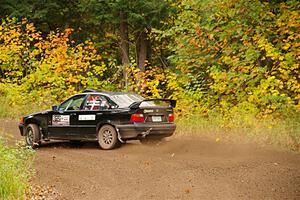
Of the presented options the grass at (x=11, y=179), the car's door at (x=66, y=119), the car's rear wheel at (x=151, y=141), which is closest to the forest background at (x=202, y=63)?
the car's rear wheel at (x=151, y=141)

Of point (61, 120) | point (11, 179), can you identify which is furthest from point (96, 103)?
point (11, 179)

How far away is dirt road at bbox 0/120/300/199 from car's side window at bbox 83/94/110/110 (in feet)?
3.85

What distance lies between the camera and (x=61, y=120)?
Result: 14602 mm

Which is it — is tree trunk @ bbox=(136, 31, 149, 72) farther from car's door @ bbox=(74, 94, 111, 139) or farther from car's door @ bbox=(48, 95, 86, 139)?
car's door @ bbox=(74, 94, 111, 139)

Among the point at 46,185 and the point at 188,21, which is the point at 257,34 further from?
the point at 46,185

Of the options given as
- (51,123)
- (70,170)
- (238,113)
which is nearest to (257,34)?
(238,113)

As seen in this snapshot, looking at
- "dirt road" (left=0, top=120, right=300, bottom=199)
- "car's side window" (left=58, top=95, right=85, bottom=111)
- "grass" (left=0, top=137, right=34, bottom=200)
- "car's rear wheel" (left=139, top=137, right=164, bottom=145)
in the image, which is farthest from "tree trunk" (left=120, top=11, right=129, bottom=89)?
"grass" (left=0, top=137, right=34, bottom=200)

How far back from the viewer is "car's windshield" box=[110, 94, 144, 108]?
13.7 m

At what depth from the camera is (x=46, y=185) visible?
9234mm

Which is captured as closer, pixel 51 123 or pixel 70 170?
pixel 70 170

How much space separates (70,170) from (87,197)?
7.69ft

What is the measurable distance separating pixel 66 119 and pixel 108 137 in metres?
1.64

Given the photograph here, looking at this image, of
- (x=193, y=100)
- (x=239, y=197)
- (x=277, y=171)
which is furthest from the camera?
(x=193, y=100)

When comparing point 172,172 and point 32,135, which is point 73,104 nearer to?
point 32,135
